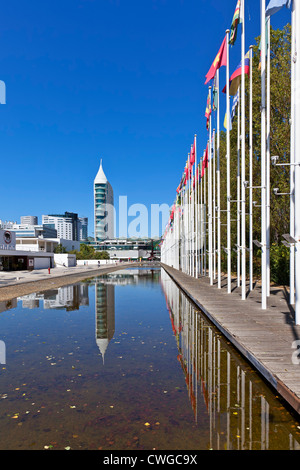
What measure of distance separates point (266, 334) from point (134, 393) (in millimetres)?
4332

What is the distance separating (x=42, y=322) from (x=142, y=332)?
437cm

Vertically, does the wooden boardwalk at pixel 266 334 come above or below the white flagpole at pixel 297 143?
below

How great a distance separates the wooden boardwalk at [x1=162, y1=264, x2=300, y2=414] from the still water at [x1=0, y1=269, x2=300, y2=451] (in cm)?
30

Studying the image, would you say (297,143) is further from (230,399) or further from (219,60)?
(219,60)

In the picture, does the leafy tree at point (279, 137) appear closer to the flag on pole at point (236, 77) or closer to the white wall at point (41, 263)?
the flag on pole at point (236, 77)

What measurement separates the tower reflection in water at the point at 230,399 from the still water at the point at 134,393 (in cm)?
2

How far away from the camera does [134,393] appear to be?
20.4ft

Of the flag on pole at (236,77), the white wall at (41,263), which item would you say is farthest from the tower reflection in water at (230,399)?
the white wall at (41,263)

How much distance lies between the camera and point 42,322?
13.1m

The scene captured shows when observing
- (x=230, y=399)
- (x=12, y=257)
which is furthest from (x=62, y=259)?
(x=230, y=399)

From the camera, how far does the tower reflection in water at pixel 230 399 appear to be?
182 inches

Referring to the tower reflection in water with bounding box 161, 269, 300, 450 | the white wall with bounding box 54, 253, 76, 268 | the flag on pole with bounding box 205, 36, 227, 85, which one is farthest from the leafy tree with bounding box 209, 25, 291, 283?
the white wall with bounding box 54, 253, 76, 268
